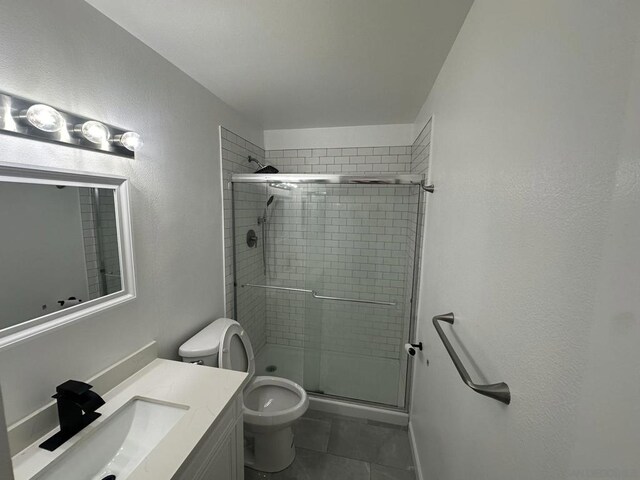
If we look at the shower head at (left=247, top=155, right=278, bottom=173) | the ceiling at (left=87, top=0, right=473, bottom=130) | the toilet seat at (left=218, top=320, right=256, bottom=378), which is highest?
the ceiling at (left=87, top=0, right=473, bottom=130)

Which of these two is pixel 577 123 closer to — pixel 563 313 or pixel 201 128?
pixel 563 313

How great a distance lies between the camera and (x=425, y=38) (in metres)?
1.23

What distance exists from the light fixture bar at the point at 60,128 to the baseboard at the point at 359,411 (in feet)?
7.69

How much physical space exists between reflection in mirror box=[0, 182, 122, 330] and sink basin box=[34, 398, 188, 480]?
50cm

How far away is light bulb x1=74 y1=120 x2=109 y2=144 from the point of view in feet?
3.29

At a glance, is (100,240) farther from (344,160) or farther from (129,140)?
(344,160)

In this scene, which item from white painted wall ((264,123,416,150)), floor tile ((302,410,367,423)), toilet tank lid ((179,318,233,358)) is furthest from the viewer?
white painted wall ((264,123,416,150))

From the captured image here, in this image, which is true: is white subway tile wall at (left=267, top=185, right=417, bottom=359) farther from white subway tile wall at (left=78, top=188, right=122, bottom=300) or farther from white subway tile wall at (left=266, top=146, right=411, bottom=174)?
white subway tile wall at (left=78, top=188, right=122, bottom=300)

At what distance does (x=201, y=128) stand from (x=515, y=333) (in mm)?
1995

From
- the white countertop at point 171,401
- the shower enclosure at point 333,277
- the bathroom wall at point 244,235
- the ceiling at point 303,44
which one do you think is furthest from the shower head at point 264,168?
the white countertop at point 171,401

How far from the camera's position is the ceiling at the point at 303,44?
1.07 m

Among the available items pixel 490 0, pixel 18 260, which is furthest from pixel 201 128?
pixel 490 0

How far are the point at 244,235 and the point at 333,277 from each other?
0.96m

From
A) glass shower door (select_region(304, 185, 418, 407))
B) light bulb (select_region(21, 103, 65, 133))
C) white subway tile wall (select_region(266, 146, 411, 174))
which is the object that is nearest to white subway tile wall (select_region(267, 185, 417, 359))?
glass shower door (select_region(304, 185, 418, 407))
